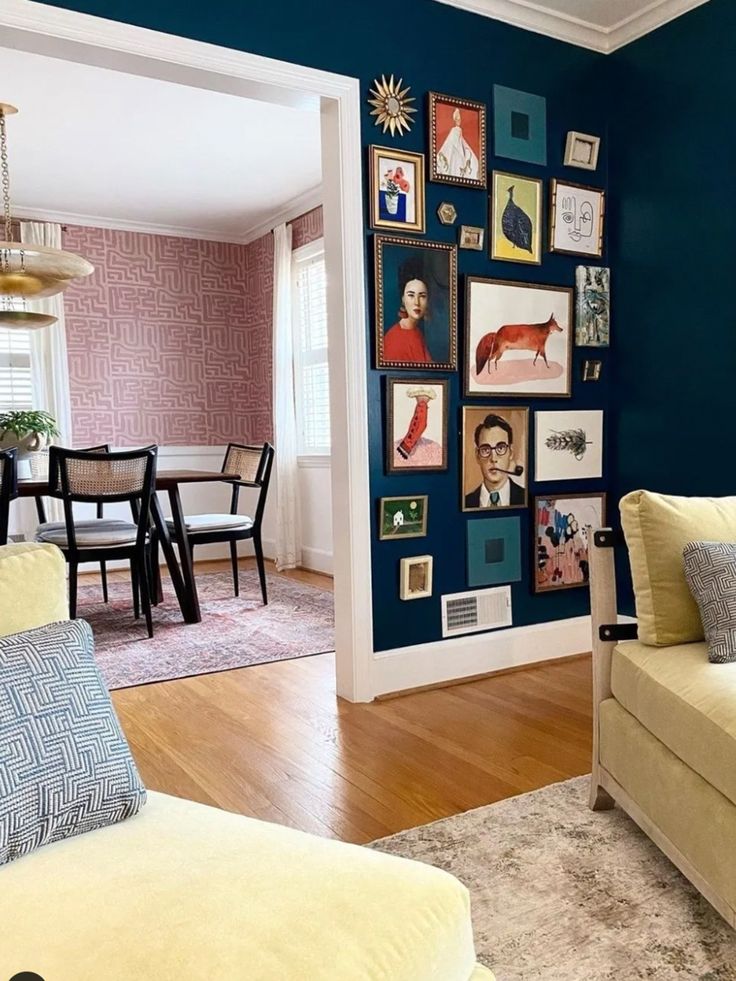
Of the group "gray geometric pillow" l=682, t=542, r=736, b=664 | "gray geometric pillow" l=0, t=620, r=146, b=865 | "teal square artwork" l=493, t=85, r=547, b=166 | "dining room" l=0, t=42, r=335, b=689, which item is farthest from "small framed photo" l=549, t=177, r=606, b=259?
"gray geometric pillow" l=0, t=620, r=146, b=865

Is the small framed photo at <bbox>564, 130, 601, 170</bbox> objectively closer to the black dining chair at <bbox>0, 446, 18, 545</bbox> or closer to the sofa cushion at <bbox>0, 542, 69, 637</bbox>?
the black dining chair at <bbox>0, 446, 18, 545</bbox>

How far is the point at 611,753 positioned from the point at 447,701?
3.48 ft

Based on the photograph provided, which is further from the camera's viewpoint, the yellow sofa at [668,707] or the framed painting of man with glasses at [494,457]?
the framed painting of man with glasses at [494,457]

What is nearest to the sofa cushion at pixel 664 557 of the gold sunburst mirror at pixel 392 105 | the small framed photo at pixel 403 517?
the small framed photo at pixel 403 517

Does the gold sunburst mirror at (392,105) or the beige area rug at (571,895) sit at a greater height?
the gold sunburst mirror at (392,105)

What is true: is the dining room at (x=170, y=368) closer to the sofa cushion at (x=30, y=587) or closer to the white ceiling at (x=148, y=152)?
the white ceiling at (x=148, y=152)

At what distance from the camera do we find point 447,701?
9.86 feet

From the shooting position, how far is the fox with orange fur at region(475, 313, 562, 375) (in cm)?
327

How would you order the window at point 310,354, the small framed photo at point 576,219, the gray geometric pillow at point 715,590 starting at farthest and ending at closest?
the window at point 310,354 < the small framed photo at point 576,219 < the gray geometric pillow at point 715,590

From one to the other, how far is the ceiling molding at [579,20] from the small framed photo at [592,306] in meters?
0.96

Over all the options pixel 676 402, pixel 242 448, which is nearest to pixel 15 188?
pixel 242 448

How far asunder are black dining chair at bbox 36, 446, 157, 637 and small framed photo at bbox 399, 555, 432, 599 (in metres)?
1.49

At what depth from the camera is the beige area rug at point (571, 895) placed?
146 centimetres

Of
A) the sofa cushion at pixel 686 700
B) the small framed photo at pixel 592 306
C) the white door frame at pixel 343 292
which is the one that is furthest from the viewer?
the small framed photo at pixel 592 306
